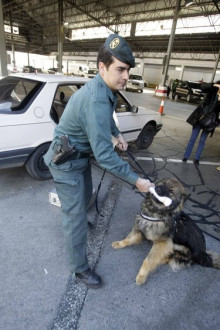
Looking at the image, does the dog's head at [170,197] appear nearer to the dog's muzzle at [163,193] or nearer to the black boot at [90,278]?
the dog's muzzle at [163,193]

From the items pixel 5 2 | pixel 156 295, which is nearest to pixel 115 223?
pixel 156 295

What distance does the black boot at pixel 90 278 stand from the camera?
195 centimetres

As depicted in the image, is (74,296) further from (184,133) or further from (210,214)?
(184,133)

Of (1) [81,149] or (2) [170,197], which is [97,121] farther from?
(2) [170,197]

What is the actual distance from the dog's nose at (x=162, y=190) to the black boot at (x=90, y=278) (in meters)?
0.98

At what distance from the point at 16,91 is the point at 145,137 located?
3.09 m

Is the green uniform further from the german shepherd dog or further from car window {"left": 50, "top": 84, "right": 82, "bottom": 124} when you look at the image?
car window {"left": 50, "top": 84, "right": 82, "bottom": 124}

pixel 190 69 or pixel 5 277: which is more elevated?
pixel 190 69

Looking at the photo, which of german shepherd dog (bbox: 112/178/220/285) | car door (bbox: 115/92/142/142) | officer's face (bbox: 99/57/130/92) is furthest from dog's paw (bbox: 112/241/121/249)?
car door (bbox: 115/92/142/142)

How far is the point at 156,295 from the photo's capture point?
1974 millimetres

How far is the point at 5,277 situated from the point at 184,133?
709cm

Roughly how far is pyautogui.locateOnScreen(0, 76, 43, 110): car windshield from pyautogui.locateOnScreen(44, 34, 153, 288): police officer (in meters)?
1.67

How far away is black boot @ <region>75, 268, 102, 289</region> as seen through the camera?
6.40 ft

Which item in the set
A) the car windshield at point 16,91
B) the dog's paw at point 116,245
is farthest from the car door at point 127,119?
the dog's paw at point 116,245
